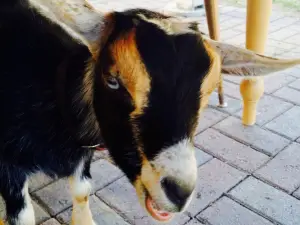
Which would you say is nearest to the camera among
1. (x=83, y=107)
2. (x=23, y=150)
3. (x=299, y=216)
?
(x=83, y=107)

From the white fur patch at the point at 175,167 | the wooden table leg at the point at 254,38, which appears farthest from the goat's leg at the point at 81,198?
the wooden table leg at the point at 254,38

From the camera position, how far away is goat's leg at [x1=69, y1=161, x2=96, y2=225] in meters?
1.61

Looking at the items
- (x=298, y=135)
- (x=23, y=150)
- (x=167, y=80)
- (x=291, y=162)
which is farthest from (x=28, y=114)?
(x=298, y=135)

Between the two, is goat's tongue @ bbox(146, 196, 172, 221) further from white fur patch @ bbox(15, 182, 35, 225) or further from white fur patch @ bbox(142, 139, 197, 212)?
white fur patch @ bbox(15, 182, 35, 225)

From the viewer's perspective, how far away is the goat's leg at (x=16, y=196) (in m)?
1.44

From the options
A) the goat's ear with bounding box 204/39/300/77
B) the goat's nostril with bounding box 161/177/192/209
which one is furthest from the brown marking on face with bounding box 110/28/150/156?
the goat's ear with bounding box 204/39/300/77

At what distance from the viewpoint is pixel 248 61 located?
1195 mm

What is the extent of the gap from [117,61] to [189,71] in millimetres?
164

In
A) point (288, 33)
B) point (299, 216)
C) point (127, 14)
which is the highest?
point (127, 14)

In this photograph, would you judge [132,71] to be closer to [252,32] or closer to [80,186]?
[80,186]

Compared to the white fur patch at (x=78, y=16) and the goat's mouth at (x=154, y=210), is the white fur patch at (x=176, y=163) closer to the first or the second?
the goat's mouth at (x=154, y=210)

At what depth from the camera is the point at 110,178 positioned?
194 cm

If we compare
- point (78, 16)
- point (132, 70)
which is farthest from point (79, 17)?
point (132, 70)

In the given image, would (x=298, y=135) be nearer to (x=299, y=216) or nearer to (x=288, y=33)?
(x=299, y=216)
